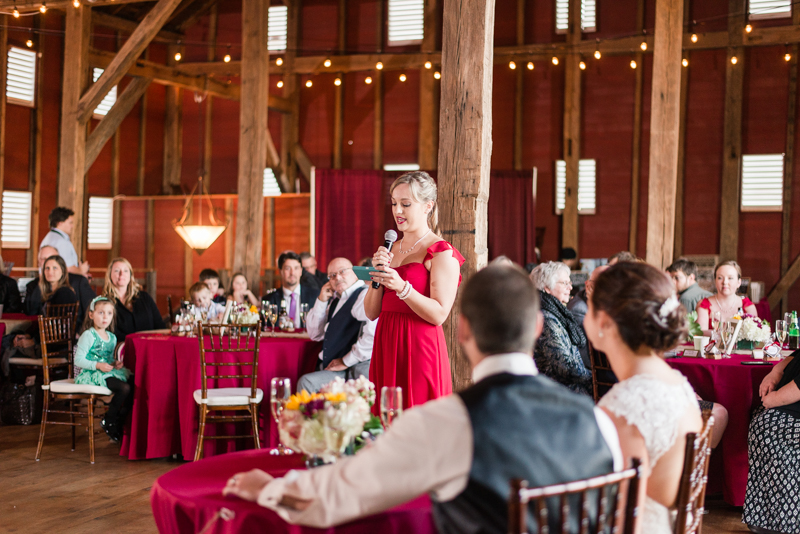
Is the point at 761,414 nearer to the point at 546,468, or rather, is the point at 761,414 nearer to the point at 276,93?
the point at 546,468

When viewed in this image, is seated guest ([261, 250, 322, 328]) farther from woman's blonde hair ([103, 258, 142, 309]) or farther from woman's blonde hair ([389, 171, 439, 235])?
woman's blonde hair ([389, 171, 439, 235])

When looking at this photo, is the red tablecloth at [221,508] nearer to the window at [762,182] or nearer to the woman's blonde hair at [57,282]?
the woman's blonde hair at [57,282]

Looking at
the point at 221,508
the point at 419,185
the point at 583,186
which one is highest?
the point at 583,186

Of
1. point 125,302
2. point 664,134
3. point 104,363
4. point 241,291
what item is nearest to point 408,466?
point 104,363

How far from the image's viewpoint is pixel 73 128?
8922mm

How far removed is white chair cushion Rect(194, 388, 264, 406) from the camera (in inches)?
193

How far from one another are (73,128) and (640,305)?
8.53 metres

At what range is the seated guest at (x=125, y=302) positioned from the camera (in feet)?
19.8

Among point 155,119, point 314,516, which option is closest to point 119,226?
point 155,119

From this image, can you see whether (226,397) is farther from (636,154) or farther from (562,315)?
(636,154)

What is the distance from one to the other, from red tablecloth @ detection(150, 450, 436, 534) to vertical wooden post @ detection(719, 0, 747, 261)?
388 inches

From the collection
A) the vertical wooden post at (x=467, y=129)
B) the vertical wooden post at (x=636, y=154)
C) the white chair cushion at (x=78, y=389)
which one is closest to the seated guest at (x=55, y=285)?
the white chair cushion at (x=78, y=389)

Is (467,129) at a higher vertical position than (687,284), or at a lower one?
higher

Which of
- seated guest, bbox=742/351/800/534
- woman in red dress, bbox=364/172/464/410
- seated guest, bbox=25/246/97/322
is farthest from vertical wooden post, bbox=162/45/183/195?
seated guest, bbox=742/351/800/534
